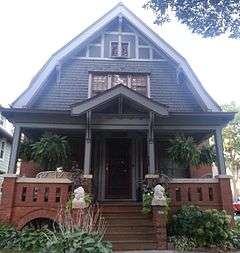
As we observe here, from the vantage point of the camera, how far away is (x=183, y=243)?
8219mm

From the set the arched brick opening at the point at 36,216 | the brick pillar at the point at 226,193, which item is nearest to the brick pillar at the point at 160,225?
the brick pillar at the point at 226,193

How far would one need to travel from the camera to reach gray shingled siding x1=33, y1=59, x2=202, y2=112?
12758 mm

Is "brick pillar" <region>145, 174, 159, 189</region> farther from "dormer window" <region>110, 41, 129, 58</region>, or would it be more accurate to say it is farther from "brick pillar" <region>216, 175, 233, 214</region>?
"dormer window" <region>110, 41, 129, 58</region>

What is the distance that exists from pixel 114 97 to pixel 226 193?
484 centimetres

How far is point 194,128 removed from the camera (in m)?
11.0

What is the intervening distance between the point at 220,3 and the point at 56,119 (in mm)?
6282

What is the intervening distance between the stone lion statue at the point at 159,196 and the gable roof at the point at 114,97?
2.51 meters

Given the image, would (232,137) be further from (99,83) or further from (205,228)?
(205,228)

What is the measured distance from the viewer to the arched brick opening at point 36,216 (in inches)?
374

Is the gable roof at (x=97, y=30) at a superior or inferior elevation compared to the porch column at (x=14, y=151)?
superior

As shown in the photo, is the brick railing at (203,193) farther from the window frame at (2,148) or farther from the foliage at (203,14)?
the window frame at (2,148)

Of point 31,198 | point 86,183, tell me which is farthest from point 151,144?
point 31,198

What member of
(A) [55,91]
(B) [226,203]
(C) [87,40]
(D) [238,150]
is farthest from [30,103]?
(D) [238,150]

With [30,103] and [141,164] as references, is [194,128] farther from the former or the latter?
[30,103]
